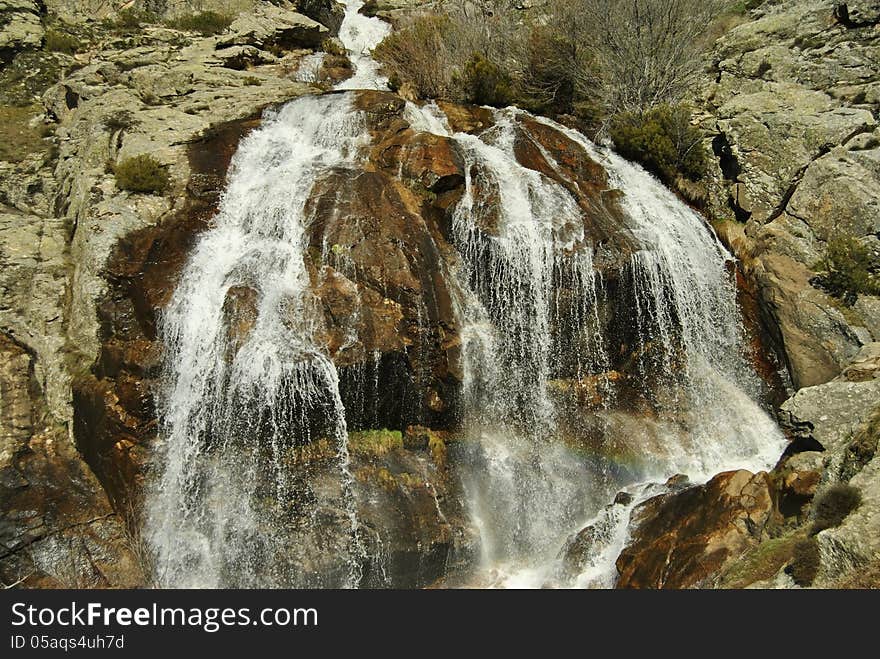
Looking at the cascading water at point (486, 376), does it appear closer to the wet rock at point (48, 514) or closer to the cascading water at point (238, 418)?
the cascading water at point (238, 418)

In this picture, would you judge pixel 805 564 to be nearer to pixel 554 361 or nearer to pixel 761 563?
pixel 761 563

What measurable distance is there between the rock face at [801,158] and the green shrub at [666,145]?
882mm

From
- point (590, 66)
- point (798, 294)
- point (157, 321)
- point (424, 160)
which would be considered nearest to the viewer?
point (157, 321)

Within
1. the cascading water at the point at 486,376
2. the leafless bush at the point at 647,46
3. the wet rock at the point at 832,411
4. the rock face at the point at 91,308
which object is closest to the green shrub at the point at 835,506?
the wet rock at the point at 832,411

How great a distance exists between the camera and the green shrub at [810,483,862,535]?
321 inches

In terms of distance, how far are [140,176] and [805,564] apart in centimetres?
1746

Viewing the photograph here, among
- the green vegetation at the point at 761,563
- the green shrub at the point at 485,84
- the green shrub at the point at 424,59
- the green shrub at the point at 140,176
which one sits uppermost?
the green shrub at the point at 424,59

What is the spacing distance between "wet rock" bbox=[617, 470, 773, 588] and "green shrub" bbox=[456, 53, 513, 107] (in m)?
18.8

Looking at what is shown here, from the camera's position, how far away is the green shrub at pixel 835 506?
8.16 m

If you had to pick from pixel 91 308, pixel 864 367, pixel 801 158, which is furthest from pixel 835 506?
pixel 91 308

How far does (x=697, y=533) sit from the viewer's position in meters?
9.82

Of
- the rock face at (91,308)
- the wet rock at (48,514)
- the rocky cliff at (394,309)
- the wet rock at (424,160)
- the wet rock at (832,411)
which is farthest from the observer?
the wet rock at (424,160)

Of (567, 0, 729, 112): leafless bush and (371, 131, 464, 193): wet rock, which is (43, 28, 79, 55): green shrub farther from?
(567, 0, 729, 112): leafless bush

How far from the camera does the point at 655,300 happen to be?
15461 mm
